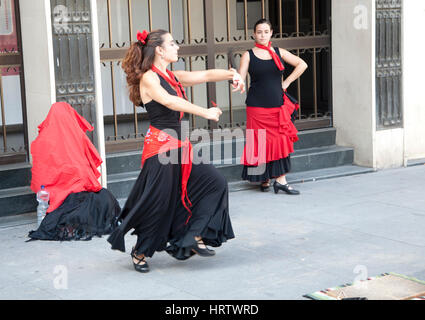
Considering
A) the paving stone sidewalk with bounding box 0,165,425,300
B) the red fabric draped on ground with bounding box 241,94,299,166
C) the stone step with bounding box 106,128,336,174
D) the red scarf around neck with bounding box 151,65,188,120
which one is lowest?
the paving stone sidewalk with bounding box 0,165,425,300

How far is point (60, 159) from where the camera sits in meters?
6.71

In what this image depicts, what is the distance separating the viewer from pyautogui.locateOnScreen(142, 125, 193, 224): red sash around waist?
552 centimetres

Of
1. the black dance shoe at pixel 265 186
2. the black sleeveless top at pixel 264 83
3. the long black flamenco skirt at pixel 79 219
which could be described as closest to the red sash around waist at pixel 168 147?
the long black flamenco skirt at pixel 79 219

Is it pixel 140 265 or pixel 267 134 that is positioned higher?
pixel 267 134

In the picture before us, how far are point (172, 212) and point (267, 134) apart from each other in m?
2.76

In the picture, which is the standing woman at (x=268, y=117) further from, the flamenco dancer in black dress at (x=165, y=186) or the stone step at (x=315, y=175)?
the flamenco dancer in black dress at (x=165, y=186)

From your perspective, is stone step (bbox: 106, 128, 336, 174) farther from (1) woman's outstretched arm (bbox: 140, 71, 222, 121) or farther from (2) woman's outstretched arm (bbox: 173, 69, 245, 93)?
(1) woman's outstretched arm (bbox: 140, 71, 222, 121)

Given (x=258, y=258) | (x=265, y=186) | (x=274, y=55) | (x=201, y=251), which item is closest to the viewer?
(x=201, y=251)

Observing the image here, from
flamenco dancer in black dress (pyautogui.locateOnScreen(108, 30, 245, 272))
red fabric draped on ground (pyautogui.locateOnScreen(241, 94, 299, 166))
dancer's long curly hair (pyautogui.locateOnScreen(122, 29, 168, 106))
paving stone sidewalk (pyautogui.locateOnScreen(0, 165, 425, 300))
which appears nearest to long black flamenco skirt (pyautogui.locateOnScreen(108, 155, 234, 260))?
flamenco dancer in black dress (pyautogui.locateOnScreen(108, 30, 245, 272))

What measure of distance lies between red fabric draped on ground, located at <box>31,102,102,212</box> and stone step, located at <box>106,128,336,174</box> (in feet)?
4.32

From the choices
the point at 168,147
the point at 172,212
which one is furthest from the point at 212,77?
the point at 172,212

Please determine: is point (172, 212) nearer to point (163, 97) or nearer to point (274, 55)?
point (163, 97)

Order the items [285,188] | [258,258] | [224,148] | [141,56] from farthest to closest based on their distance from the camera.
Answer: [224,148]
[285,188]
[258,258]
[141,56]
